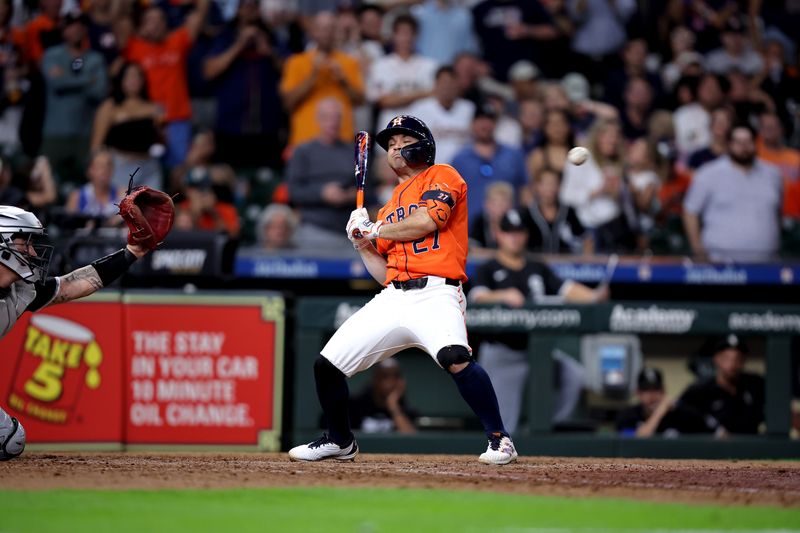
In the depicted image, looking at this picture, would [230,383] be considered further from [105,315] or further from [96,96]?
[96,96]

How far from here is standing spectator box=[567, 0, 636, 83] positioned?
13617mm

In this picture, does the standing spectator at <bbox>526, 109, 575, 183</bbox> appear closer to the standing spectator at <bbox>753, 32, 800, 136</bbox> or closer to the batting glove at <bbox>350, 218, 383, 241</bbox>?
the standing spectator at <bbox>753, 32, 800, 136</bbox>

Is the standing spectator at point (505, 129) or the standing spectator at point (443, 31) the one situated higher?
the standing spectator at point (443, 31)

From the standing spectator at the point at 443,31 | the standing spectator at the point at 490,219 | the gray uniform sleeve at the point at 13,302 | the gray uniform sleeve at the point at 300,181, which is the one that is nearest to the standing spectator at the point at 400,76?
the standing spectator at the point at 443,31

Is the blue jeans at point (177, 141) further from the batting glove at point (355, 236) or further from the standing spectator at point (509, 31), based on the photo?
the batting glove at point (355, 236)

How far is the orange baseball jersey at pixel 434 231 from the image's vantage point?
6727 millimetres

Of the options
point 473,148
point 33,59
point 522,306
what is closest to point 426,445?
point 522,306

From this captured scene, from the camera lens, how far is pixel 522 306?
Answer: 9.60 meters

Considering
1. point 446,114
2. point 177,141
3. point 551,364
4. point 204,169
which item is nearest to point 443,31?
point 446,114

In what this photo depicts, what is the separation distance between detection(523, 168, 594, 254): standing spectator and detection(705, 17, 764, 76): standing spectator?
3.72m

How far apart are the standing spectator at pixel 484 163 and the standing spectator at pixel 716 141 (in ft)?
6.30

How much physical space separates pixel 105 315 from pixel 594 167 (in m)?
4.80

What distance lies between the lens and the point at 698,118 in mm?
12922

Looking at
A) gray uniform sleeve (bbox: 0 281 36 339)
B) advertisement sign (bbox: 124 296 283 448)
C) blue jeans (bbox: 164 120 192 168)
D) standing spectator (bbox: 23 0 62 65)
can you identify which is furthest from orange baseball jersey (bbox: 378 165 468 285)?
standing spectator (bbox: 23 0 62 65)
